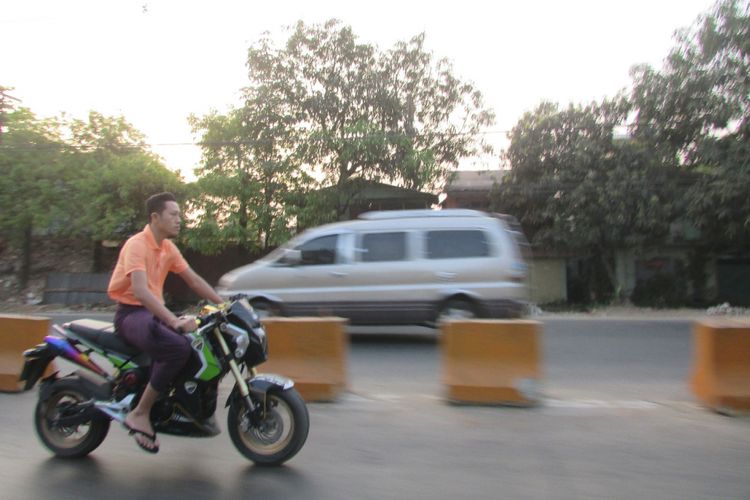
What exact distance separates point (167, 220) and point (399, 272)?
5.53 meters

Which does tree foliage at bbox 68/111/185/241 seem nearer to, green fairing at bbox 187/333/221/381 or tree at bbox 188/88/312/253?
tree at bbox 188/88/312/253

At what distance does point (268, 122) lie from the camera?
18.8 metres

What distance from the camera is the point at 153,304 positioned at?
11.8ft

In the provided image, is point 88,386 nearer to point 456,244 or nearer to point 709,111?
point 456,244

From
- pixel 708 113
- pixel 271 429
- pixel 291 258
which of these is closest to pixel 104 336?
pixel 271 429

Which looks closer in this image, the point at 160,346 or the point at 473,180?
the point at 160,346

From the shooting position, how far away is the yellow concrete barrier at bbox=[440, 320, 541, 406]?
212 inches

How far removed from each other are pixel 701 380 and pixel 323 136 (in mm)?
14447

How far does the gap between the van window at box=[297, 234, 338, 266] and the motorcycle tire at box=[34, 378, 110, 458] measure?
5.49 m

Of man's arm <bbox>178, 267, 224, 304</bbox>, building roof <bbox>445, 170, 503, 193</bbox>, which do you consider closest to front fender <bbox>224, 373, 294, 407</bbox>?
man's arm <bbox>178, 267, 224, 304</bbox>

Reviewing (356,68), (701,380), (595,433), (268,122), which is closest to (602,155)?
(356,68)

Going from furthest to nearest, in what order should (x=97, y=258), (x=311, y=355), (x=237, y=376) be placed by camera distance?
(x=97, y=258) < (x=311, y=355) < (x=237, y=376)

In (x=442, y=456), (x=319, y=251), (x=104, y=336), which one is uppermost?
(x=319, y=251)

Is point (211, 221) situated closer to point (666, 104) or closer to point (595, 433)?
point (666, 104)
